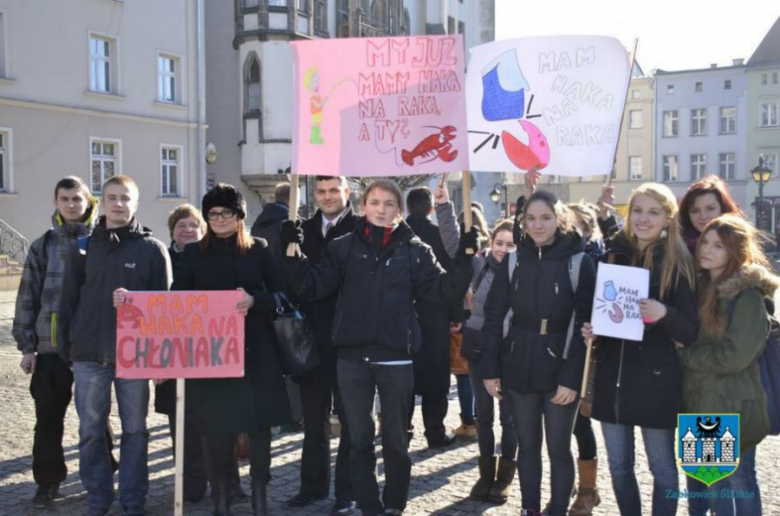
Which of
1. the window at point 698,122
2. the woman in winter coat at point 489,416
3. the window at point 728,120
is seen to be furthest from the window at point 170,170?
the window at point 728,120

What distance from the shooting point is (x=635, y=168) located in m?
61.9

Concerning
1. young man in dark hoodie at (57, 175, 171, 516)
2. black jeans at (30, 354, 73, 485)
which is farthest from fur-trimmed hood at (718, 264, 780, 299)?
black jeans at (30, 354, 73, 485)

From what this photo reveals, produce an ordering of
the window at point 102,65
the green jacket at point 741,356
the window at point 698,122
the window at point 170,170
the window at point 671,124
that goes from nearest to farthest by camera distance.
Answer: the green jacket at point 741,356
the window at point 102,65
the window at point 170,170
the window at point 698,122
the window at point 671,124

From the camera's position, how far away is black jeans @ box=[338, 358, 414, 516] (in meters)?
4.93

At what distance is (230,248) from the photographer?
511 centimetres

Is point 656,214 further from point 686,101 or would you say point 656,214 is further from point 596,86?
point 686,101

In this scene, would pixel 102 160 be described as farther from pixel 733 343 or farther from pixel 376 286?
pixel 733 343

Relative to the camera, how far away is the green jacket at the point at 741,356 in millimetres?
4082

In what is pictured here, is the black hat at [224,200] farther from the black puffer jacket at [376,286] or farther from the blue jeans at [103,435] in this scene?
the blue jeans at [103,435]

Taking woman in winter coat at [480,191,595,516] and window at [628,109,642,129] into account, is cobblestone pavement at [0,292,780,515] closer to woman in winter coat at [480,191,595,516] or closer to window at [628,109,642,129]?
woman in winter coat at [480,191,595,516]

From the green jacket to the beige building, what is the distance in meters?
21.7

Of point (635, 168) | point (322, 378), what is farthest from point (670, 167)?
point (322, 378)

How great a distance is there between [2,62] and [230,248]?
20178 millimetres

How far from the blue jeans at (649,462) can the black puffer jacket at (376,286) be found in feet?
3.91
